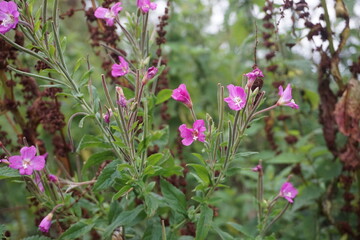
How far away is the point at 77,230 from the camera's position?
52.0 inches

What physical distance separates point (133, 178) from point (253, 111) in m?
0.40

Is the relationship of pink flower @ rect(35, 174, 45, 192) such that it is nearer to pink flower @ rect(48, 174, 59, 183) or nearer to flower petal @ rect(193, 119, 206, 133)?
pink flower @ rect(48, 174, 59, 183)

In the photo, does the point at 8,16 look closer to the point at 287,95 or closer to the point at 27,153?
the point at 27,153

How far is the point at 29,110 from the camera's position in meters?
1.73

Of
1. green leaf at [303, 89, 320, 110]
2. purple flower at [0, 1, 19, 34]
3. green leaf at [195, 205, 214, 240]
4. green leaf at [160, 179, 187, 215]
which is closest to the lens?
purple flower at [0, 1, 19, 34]

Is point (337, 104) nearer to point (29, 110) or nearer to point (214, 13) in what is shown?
point (29, 110)

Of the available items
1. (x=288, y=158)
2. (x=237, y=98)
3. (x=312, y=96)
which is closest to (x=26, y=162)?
(x=237, y=98)

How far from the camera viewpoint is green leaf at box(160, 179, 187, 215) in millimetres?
1312

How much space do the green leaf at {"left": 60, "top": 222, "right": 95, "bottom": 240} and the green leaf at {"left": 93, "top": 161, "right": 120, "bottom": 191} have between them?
153mm

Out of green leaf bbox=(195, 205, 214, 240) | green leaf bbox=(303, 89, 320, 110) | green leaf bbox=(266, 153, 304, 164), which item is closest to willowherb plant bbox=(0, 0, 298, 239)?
green leaf bbox=(195, 205, 214, 240)

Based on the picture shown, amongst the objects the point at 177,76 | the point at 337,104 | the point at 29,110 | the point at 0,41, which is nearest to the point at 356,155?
the point at 337,104

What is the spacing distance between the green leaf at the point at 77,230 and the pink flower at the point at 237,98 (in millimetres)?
619

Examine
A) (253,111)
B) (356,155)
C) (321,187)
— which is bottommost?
(321,187)

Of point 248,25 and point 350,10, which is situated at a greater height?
point 350,10
